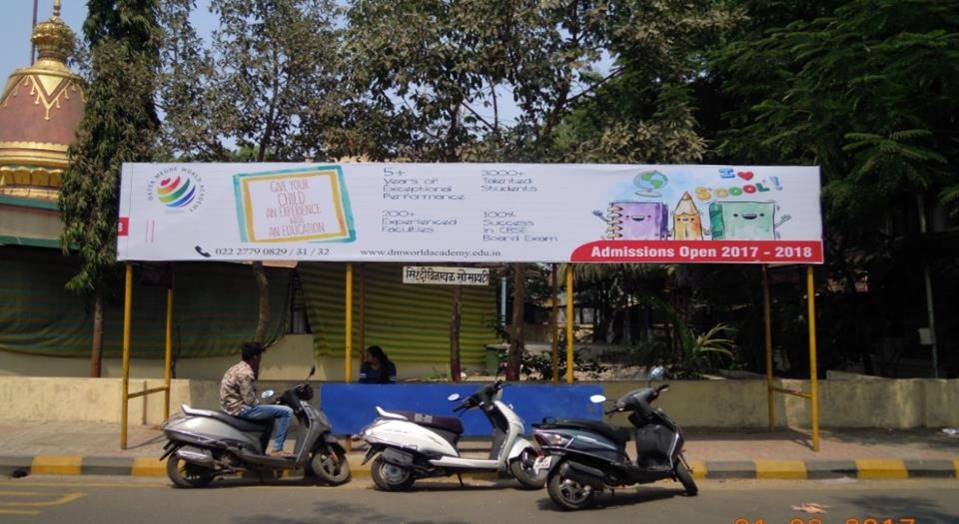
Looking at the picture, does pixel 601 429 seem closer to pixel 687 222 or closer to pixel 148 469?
pixel 687 222

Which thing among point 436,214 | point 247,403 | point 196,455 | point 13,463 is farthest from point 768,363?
point 13,463

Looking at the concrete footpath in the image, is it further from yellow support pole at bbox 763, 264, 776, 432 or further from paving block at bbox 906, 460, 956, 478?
yellow support pole at bbox 763, 264, 776, 432

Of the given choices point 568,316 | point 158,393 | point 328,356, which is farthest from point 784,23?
point 158,393

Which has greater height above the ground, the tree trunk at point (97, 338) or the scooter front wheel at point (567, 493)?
the tree trunk at point (97, 338)

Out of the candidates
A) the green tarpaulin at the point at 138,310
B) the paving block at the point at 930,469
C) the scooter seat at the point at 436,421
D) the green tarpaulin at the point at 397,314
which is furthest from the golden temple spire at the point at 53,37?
the paving block at the point at 930,469

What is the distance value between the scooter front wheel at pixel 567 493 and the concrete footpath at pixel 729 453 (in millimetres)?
1689

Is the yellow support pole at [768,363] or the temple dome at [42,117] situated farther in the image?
the temple dome at [42,117]

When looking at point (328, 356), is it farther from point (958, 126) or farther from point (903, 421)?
point (958, 126)

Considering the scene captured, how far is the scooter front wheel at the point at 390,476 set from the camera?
25.3 feet

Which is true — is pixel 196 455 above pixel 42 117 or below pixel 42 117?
below

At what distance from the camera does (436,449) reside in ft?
25.2

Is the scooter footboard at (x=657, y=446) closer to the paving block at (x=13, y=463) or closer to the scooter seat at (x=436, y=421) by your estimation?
the scooter seat at (x=436, y=421)

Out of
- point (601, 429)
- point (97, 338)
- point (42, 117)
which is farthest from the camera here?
point (42, 117)

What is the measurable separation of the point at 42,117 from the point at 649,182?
13239 millimetres
